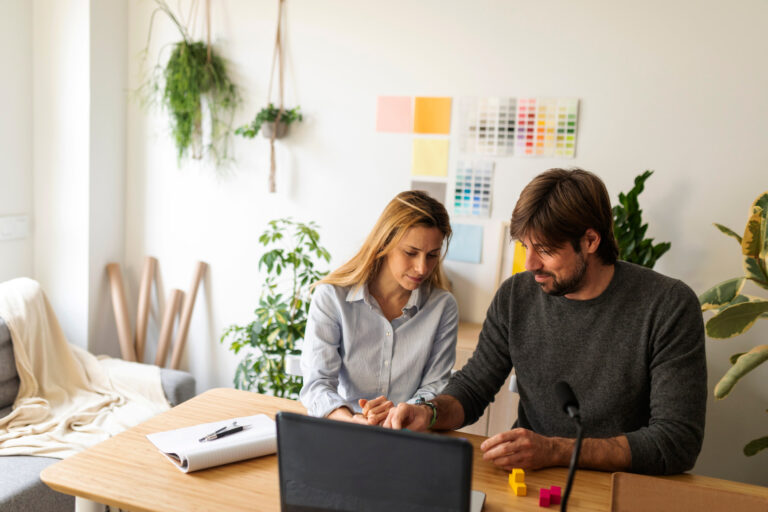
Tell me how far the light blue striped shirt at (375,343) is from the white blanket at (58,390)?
1.23 m

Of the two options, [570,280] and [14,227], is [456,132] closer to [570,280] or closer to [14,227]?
[570,280]

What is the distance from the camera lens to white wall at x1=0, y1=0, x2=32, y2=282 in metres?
3.28

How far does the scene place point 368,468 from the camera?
1.06m

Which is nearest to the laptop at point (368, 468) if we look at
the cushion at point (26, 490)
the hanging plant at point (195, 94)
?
the cushion at point (26, 490)

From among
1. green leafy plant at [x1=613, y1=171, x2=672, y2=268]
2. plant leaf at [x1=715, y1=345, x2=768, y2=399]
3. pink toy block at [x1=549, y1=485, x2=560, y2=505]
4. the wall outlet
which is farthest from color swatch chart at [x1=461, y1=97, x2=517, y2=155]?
the wall outlet

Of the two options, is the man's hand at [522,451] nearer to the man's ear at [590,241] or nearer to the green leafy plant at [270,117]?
the man's ear at [590,241]

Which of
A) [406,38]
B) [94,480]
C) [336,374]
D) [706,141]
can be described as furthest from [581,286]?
[406,38]

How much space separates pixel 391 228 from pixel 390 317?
27 centimetres

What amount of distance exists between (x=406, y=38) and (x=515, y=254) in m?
1.09

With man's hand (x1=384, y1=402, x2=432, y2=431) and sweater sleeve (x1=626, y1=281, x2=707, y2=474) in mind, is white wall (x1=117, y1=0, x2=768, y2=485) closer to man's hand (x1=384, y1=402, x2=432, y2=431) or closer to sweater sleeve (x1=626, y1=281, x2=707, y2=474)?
sweater sleeve (x1=626, y1=281, x2=707, y2=474)

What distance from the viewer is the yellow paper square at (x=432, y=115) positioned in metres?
3.09

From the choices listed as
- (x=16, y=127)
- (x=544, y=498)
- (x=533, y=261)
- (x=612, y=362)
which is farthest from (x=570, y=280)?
(x=16, y=127)

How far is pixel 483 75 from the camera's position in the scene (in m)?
3.01

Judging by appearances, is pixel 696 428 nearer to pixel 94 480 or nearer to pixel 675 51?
pixel 94 480
